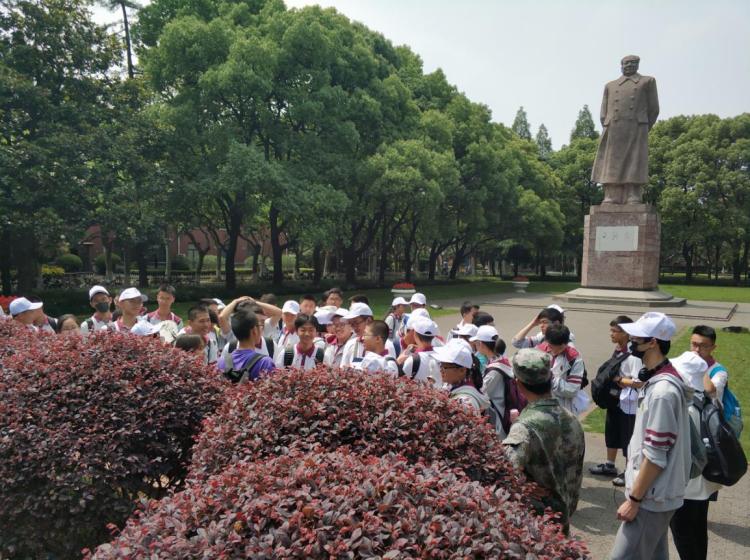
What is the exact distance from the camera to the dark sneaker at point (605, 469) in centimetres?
605

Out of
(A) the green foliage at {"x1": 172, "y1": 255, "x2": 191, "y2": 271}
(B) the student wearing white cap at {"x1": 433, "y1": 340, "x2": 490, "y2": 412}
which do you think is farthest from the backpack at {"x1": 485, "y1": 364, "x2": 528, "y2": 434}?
(A) the green foliage at {"x1": 172, "y1": 255, "x2": 191, "y2": 271}

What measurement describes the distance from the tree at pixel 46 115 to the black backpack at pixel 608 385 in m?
17.1

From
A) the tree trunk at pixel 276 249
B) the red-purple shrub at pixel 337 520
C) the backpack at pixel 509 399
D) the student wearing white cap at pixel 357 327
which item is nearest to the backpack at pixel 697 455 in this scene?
the backpack at pixel 509 399

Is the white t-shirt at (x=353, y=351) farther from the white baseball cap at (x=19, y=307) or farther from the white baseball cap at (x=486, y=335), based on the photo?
the white baseball cap at (x=19, y=307)

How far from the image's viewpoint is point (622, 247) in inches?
903

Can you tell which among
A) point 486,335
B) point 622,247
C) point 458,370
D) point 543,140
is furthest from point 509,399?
point 543,140

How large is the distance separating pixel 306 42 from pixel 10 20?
10.3 metres

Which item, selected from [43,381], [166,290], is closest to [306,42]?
[166,290]

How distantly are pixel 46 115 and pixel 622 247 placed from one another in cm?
2127

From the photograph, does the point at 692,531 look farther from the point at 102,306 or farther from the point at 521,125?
the point at 521,125

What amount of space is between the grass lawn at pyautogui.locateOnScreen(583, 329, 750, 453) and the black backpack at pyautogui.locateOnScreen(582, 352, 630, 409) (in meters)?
2.13

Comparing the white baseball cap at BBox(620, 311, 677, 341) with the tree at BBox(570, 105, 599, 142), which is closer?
the white baseball cap at BBox(620, 311, 677, 341)

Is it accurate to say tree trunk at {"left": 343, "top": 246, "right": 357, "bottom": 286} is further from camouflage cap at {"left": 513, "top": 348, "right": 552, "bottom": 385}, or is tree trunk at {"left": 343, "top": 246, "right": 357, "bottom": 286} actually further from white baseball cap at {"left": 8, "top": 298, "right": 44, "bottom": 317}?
camouflage cap at {"left": 513, "top": 348, "right": 552, "bottom": 385}

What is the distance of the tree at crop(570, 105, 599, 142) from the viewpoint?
214ft
